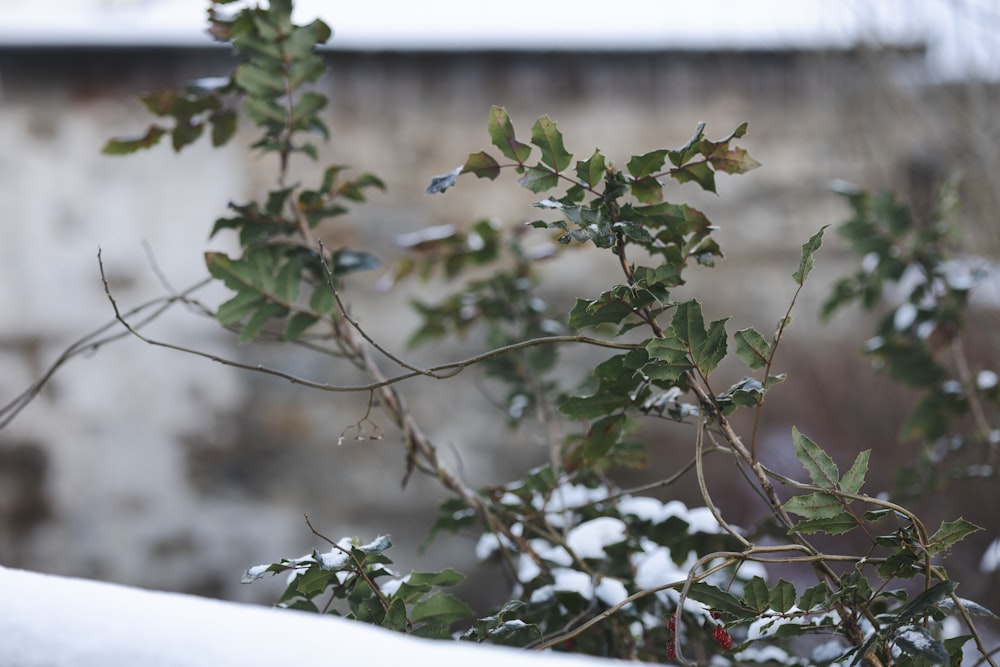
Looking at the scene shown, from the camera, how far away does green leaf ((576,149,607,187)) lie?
2.32 feet

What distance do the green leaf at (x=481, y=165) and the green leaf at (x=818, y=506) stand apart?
372 millimetres

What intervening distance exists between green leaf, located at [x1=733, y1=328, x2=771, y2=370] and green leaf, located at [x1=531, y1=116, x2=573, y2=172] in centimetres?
21

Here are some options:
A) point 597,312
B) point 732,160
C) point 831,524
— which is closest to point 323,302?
point 597,312

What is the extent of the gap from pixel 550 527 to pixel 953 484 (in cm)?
173

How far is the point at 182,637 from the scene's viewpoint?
455 mm

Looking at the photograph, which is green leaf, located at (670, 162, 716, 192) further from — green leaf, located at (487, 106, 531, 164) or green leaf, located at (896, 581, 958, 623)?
green leaf, located at (896, 581, 958, 623)

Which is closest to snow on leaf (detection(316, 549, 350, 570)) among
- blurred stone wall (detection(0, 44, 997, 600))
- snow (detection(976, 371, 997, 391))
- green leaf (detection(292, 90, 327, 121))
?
green leaf (detection(292, 90, 327, 121))

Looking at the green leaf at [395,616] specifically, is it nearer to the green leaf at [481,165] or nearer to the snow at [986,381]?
the green leaf at [481,165]

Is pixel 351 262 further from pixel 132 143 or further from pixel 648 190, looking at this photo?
pixel 648 190

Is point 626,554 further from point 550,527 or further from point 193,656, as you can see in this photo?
point 193,656

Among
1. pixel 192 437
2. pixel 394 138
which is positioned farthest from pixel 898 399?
pixel 192 437

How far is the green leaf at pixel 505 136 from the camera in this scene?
714 millimetres

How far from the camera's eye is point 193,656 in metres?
0.45

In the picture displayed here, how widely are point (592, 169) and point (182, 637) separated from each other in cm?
47
